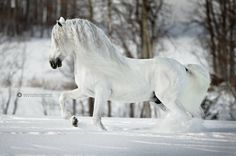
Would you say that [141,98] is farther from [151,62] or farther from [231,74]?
[231,74]

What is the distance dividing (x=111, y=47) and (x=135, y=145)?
173cm

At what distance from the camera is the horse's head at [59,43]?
4688mm

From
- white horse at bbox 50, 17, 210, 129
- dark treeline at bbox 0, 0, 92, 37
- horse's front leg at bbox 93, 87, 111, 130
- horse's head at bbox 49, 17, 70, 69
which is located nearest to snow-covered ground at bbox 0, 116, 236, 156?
horse's front leg at bbox 93, 87, 111, 130

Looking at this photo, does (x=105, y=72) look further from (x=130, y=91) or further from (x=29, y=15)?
(x=29, y=15)

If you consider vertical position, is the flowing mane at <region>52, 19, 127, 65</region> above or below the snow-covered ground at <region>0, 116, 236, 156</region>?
→ above

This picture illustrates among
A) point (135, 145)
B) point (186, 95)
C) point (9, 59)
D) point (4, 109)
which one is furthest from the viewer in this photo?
point (9, 59)

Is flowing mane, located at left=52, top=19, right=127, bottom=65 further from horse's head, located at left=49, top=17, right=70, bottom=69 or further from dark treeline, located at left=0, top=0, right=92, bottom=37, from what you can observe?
dark treeline, located at left=0, top=0, right=92, bottom=37

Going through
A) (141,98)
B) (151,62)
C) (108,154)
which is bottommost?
(108,154)

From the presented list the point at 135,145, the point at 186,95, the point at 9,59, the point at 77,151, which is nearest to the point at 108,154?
the point at 77,151

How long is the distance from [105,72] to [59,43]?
588 mm

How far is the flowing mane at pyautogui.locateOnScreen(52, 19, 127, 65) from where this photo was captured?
4703 mm

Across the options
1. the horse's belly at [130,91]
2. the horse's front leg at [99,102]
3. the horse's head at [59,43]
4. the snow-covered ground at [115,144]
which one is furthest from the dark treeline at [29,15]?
the snow-covered ground at [115,144]

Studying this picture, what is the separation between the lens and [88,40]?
4.75 meters

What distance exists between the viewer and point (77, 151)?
304cm
